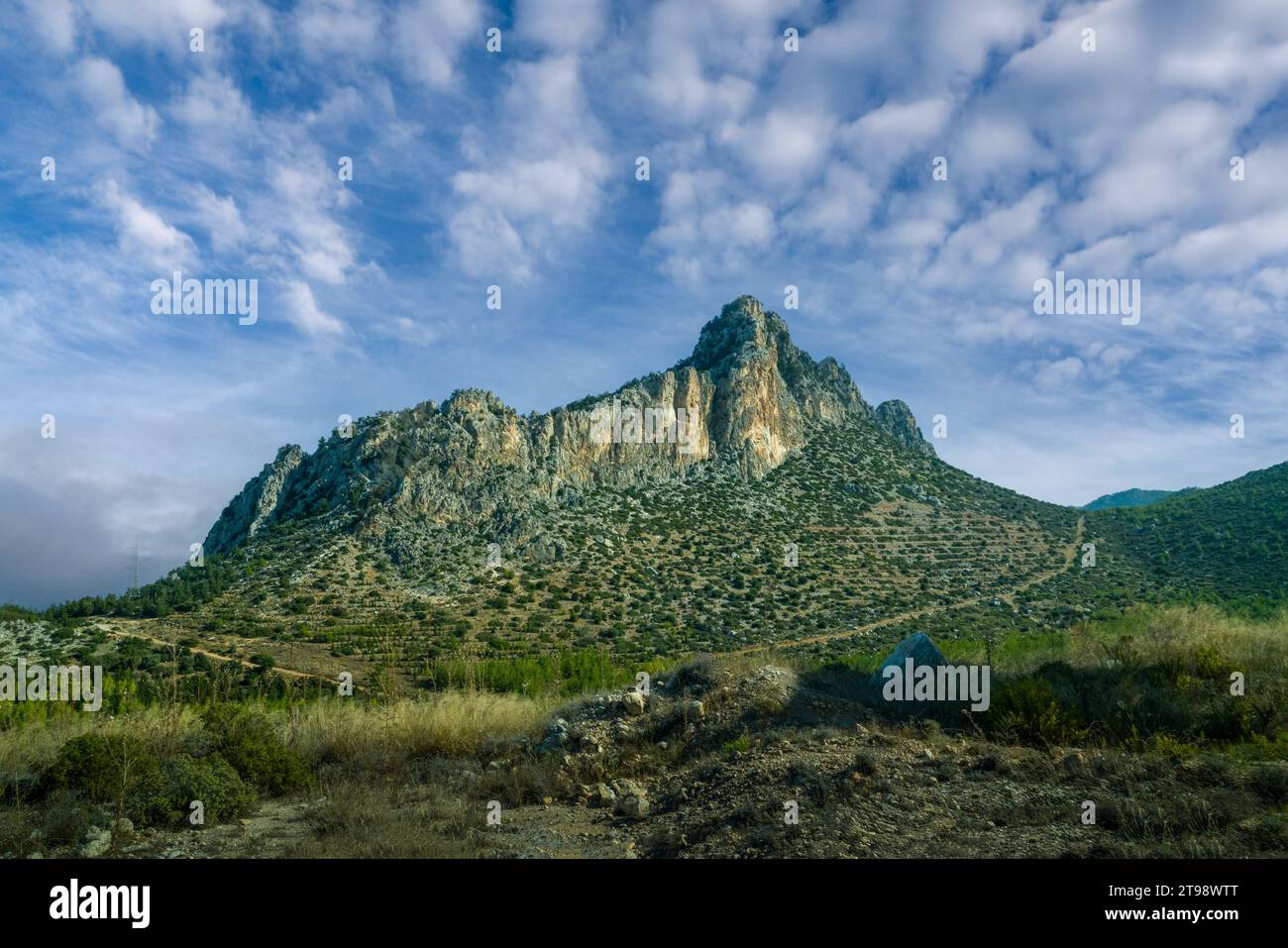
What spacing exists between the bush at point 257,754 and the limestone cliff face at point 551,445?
40.6 meters

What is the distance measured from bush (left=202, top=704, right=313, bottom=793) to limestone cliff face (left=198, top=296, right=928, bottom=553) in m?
40.6

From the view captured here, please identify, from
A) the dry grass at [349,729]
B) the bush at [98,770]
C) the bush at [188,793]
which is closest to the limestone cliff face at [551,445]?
the dry grass at [349,729]

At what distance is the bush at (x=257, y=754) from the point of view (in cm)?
984

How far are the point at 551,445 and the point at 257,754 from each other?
53929 millimetres

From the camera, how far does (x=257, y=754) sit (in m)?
10.0

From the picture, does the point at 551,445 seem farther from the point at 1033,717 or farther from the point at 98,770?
the point at 1033,717

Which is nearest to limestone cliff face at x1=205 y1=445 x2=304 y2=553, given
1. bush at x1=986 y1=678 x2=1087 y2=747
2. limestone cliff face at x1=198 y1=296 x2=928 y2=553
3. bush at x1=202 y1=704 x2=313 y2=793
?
limestone cliff face at x1=198 y1=296 x2=928 y2=553

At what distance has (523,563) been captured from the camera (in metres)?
49.8

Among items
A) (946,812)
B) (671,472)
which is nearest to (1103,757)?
(946,812)

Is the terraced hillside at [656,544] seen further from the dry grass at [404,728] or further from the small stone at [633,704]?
the small stone at [633,704]

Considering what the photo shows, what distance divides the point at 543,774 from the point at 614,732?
2125 millimetres

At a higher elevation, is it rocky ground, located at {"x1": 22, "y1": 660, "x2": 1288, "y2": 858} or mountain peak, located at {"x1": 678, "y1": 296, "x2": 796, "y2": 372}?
mountain peak, located at {"x1": 678, "y1": 296, "x2": 796, "y2": 372}

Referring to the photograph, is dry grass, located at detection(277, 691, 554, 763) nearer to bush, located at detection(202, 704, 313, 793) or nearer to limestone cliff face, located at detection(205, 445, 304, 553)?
bush, located at detection(202, 704, 313, 793)

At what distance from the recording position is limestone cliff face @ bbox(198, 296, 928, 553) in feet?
178
